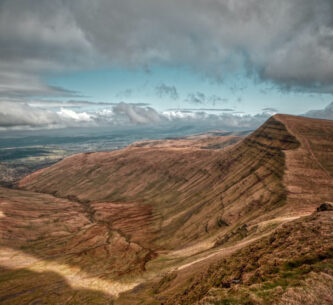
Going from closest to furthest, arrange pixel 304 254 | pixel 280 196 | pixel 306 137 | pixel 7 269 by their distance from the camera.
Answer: pixel 304 254 → pixel 280 196 → pixel 7 269 → pixel 306 137

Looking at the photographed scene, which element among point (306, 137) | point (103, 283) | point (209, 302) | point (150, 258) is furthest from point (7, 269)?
point (306, 137)

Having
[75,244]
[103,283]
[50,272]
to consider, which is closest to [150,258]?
[103,283]

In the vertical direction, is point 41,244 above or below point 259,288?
below

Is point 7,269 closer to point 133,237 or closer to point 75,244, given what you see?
point 75,244

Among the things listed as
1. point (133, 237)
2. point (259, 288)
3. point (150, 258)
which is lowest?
point (133, 237)

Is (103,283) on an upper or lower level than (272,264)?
lower

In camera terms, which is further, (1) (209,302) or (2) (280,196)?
(2) (280,196)

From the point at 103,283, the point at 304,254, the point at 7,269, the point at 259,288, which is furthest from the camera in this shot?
the point at 7,269

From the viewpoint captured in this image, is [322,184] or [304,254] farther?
[322,184]

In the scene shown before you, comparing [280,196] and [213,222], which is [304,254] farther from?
[213,222]

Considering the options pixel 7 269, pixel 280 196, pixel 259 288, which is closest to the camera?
pixel 259 288
